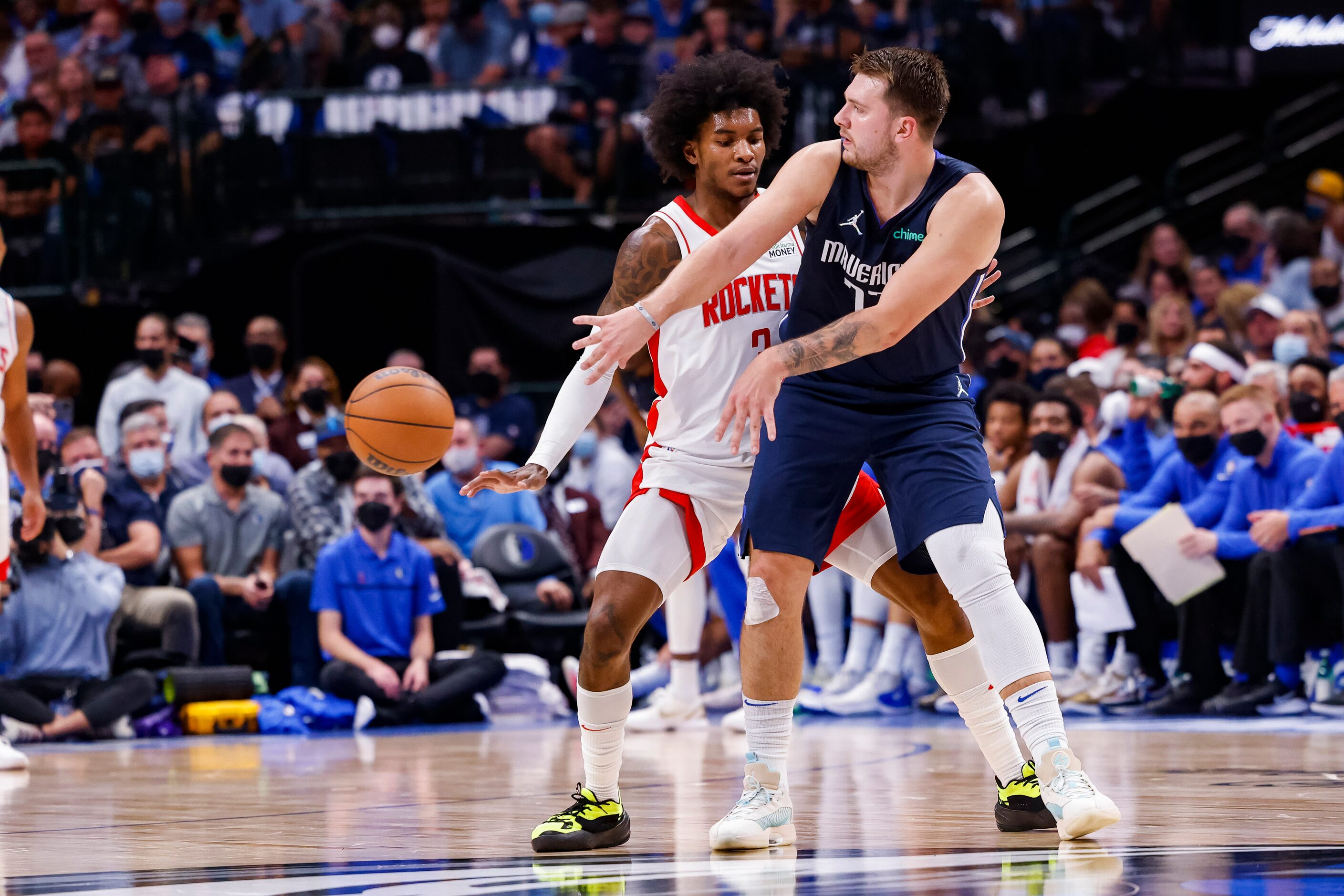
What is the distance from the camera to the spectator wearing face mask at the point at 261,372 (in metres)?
11.7

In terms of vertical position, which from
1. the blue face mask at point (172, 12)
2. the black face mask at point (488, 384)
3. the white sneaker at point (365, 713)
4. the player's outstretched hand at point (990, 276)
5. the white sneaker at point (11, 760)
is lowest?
the white sneaker at point (365, 713)

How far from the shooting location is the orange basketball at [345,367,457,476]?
486 cm

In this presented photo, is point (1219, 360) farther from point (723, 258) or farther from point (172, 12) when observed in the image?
point (172, 12)

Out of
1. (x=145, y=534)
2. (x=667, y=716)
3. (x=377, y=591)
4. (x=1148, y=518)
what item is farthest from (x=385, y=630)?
(x=1148, y=518)

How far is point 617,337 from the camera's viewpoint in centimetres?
389

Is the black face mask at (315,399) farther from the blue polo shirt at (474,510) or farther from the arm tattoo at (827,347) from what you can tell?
the arm tattoo at (827,347)

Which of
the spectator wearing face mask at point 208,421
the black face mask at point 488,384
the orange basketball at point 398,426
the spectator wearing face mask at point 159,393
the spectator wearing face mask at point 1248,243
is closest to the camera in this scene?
the orange basketball at point 398,426

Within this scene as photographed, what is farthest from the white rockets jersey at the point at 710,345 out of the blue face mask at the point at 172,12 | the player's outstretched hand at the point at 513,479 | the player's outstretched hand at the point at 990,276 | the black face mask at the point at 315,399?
the blue face mask at the point at 172,12

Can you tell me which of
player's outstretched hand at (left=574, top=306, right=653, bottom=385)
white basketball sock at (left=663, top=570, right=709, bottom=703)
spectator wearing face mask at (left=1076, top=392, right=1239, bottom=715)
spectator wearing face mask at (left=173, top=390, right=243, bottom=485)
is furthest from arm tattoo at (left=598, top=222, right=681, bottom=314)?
spectator wearing face mask at (left=173, top=390, right=243, bottom=485)

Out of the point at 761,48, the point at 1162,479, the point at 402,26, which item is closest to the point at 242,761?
the point at 1162,479

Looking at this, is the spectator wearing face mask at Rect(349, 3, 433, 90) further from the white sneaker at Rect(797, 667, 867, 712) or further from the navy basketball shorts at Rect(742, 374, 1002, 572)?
the navy basketball shorts at Rect(742, 374, 1002, 572)

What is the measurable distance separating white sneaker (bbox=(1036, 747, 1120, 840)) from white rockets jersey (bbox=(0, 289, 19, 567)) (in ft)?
14.1

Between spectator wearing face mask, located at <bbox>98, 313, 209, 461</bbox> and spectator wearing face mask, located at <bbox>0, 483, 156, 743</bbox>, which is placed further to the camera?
spectator wearing face mask, located at <bbox>98, 313, 209, 461</bbox>

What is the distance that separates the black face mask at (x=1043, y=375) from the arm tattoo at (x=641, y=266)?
Answer: 21.2 ft
